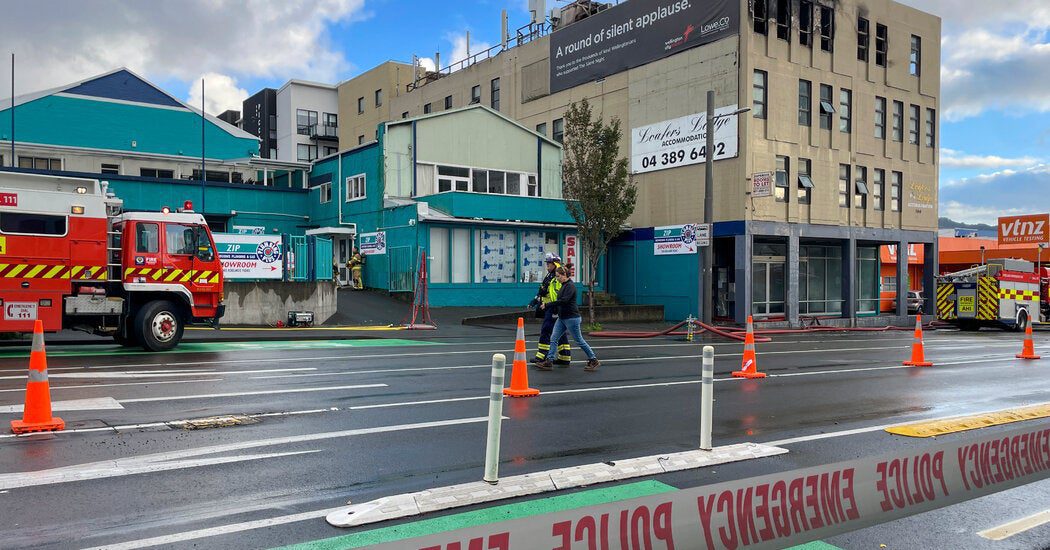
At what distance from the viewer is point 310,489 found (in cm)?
579

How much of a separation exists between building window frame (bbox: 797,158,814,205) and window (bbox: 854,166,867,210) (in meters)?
3.43

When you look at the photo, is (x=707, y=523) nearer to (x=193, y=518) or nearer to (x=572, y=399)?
(x=193, y=518)

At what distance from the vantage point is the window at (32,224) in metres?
13.5

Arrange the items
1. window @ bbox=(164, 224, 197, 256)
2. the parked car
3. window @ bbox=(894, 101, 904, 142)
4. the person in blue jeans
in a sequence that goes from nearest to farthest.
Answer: the person in blue jeans, window @ bbox=(164, 224, 197, 256), window @ bbox=(894, 101, 904, 142), the parked car

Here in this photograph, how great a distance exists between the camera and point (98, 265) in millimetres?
14352

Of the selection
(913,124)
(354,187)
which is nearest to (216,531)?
(354,187)

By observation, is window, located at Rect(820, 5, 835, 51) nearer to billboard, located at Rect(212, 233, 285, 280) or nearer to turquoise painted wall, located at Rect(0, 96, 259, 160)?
billboard, located at Rect(212, 233, 285, 280)

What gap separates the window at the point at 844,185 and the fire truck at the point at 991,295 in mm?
5134

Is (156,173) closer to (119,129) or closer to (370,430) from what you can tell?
(119,129)

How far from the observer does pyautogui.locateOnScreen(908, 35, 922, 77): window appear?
3616 cm

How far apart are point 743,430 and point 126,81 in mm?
40950

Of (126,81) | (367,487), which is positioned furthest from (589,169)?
(126,81)

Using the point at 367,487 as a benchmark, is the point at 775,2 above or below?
above

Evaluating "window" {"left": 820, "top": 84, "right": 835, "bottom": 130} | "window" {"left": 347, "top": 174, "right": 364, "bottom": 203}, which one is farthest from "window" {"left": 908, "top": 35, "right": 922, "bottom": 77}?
"window" {"left": 347, "top": 174, "right": 364, "bottom": 203}
